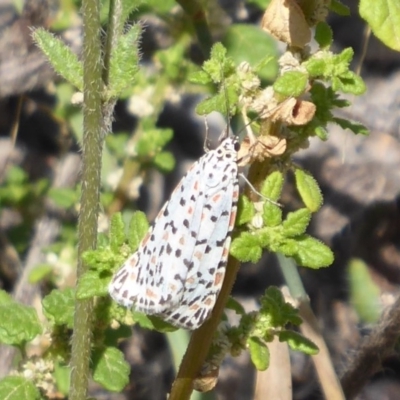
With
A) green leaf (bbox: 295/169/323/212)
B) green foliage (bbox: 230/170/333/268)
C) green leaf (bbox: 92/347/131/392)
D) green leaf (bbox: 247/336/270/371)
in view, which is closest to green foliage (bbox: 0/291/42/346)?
green leaf (bbox: 92/347/131/392)

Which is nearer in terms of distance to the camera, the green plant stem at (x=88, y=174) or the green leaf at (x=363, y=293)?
the green plant stem at (x=88, y=174)

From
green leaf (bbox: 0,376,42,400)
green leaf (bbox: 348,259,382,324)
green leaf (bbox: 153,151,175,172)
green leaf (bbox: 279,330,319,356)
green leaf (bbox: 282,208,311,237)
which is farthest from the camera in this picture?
green leaf (bbox: 153,151,175,172)

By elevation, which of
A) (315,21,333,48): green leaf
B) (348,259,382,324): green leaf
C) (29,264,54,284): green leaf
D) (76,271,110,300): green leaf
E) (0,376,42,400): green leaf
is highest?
(315,21,333,48): green leaf

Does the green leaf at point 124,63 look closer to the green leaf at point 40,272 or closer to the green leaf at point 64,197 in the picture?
the green leaf at point 64,197

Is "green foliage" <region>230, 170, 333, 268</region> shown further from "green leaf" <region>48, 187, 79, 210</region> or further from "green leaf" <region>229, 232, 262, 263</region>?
"green leaf" <region>48, 187, 79, 210</region>

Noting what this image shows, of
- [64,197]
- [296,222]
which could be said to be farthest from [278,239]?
[64,197]

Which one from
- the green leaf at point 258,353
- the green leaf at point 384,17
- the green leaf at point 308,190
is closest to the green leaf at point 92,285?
the green leaf at point 258,353

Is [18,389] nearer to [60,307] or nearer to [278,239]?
[60,307]
